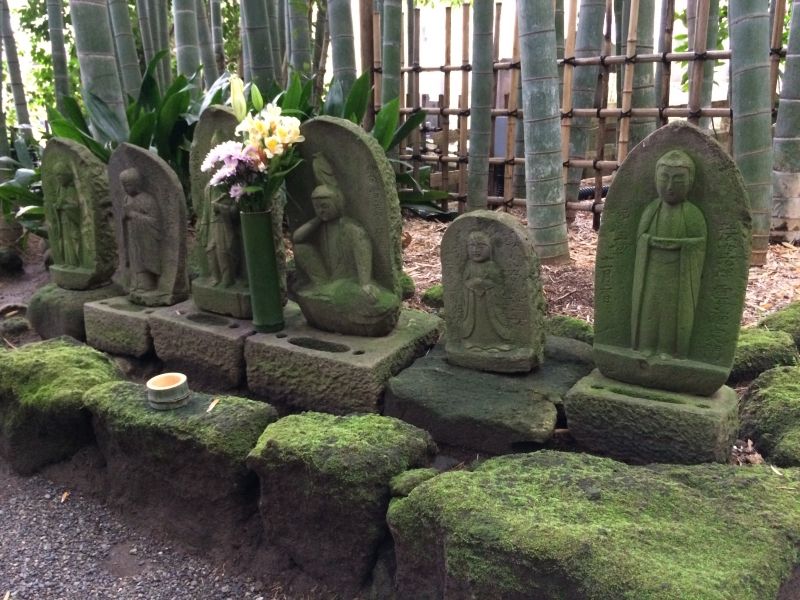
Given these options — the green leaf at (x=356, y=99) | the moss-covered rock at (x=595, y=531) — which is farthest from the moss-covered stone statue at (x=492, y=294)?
the green leaf at (x=356, y=99)

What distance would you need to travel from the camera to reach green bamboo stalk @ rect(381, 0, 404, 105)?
196 inches

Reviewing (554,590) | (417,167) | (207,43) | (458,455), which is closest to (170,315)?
(458,455)

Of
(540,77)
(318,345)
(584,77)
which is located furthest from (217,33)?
(318,345)

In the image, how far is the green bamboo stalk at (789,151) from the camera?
13.1ft

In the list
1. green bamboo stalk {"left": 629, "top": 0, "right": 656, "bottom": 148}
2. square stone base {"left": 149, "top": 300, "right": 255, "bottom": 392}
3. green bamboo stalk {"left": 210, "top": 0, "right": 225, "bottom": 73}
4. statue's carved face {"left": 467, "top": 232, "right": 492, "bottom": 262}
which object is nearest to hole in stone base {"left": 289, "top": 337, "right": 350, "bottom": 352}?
square stone base {"left": 149, "top": 300, "right": 255, "bottom": 392}

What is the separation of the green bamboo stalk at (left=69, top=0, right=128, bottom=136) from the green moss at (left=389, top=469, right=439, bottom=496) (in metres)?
3.11

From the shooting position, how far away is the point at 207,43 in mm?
6219

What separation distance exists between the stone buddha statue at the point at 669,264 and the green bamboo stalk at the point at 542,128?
156 centimetres

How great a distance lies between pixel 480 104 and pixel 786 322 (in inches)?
102

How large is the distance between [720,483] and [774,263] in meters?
2.68

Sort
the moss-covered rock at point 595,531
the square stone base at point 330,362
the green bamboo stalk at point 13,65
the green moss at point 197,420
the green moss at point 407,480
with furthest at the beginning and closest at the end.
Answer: the green bamboo stalk at point 13,65, the square stone base at point 330,362, the green moss at point 197,420, the green moss at point 407,480, the moss-covered rock at point 595,531

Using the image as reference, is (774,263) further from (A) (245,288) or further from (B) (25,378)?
(B) (25,378)

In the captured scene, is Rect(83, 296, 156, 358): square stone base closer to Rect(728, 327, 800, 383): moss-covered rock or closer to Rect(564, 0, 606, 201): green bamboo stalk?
Rect(728, 327, 800, 383): moss-covered rock

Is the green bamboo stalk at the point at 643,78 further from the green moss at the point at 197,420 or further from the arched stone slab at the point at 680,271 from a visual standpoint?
the green moss at the point at 197,420
